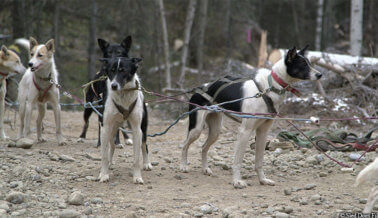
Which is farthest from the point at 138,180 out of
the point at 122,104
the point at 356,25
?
the point at 356,25

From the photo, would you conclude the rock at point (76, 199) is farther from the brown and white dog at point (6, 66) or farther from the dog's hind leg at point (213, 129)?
the brown and white dog at point (6, 66)

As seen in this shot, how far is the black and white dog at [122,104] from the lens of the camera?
16.5 feet

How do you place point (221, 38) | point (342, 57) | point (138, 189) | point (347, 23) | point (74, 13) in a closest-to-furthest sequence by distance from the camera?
point (138, 189) → point (342, 57) → point (74, 13) → point (221, 38) → point (347, 23)

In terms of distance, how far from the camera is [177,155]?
7352mm

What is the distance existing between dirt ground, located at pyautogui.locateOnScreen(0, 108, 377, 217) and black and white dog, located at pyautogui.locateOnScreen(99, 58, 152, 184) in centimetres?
39

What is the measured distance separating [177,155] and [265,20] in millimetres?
24999

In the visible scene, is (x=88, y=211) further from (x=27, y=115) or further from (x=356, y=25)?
(x=356, y=25)

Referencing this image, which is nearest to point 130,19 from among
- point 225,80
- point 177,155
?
point 177,155

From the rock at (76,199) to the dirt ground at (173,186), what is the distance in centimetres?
6

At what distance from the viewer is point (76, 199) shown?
4.48 meters

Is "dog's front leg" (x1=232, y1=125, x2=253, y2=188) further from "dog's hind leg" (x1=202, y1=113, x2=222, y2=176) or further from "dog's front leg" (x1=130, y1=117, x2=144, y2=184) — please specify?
"dog's front leg" (x1=130, y1=117, x2=144, y2=184)

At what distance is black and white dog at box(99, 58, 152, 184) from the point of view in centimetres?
504

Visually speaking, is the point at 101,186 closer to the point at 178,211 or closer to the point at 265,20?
the point at 178,211

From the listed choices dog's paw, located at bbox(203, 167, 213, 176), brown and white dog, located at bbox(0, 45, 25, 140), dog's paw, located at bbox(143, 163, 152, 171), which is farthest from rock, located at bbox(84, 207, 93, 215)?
brown and white dog, located at bbox(0, 45, 25, 140)
